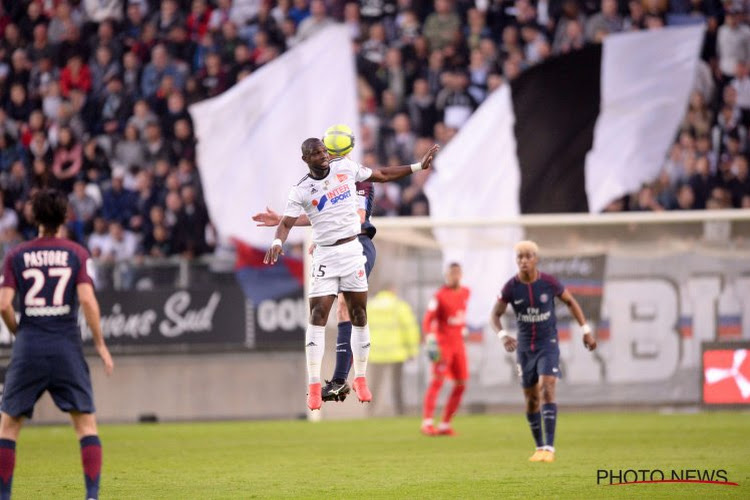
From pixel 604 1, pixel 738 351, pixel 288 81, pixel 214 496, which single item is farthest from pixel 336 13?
pixel 214 496

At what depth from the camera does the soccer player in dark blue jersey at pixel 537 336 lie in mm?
14305

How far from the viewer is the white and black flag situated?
74.1 feet

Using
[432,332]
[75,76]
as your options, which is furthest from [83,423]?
[75,76]

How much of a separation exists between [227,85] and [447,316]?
827 cm

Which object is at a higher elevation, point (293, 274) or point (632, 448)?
point (293, 274)

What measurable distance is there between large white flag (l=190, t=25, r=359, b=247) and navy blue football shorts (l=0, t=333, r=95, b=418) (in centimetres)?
1423

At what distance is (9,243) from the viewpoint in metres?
23.0

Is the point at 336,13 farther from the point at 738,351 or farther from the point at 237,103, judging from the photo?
the point at 738,351

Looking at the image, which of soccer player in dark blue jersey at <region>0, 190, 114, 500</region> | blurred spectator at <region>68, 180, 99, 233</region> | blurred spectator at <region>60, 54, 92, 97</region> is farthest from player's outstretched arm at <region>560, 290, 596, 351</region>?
blurred spectator at <region>60, 54, 92, 97</region>

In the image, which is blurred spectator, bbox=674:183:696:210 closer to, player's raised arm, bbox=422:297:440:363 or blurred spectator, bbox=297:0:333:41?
player's raised arm, bbox=422:297:440:363

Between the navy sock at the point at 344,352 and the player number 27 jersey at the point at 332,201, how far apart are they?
1178 mm

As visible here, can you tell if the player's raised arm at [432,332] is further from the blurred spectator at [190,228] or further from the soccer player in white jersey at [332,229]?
the soccer player in white jersey at [332,229]

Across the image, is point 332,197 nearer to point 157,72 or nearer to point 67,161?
point 67,161

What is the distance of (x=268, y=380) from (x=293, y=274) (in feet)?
6.61
